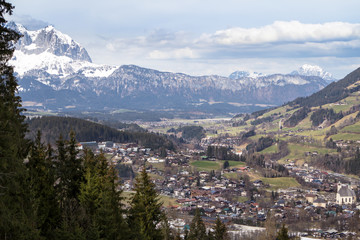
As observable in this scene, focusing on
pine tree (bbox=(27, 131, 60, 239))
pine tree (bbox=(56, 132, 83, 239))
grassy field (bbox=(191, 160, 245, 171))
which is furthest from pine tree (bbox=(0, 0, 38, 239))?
grassy field (bbox=(191, 160, 245, 171))

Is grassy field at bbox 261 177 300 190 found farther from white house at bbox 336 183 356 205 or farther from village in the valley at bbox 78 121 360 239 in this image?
white house at bbox 336 183 356 205

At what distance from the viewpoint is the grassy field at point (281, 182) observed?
153875 mm

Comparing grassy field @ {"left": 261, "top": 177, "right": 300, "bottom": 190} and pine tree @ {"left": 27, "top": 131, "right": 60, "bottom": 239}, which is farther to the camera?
grassy field @ {"left": 261, "top": 177, "right": 300, "bottom": 190}

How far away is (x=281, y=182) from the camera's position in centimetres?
15888

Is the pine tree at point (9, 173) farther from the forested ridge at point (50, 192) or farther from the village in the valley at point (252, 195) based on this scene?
the village in the valley at point (252, 195)

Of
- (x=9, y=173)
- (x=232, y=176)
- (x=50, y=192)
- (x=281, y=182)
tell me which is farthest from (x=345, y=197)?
(x=9, y=173)

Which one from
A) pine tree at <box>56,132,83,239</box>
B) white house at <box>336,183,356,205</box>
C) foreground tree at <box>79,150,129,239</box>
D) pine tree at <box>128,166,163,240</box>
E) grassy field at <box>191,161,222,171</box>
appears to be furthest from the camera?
grassy field at <box>191,161,222,171</box>

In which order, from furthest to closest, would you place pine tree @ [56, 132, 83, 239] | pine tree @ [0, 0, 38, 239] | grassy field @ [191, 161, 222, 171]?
1. grassy field @ [191, 161, 222, 171]
2. pine tree @ [56, 132, 83, 239]
3. pine tree @ [0, 0, 38, 239]

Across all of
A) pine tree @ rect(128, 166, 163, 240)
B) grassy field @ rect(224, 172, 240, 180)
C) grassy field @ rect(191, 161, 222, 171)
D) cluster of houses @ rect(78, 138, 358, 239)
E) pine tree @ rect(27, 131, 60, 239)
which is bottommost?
cluster of houses @ rect(78, 138, 358, 239)

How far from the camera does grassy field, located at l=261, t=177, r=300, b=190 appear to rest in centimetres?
15388

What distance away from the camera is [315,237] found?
9488 cm

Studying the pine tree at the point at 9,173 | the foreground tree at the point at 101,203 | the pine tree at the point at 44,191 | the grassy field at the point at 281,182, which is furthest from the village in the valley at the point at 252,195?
the pine tree at the point at 9,173

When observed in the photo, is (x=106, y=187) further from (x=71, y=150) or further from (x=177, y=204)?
(x=177, y=204)

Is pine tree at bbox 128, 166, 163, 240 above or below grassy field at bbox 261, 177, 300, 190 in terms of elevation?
above
